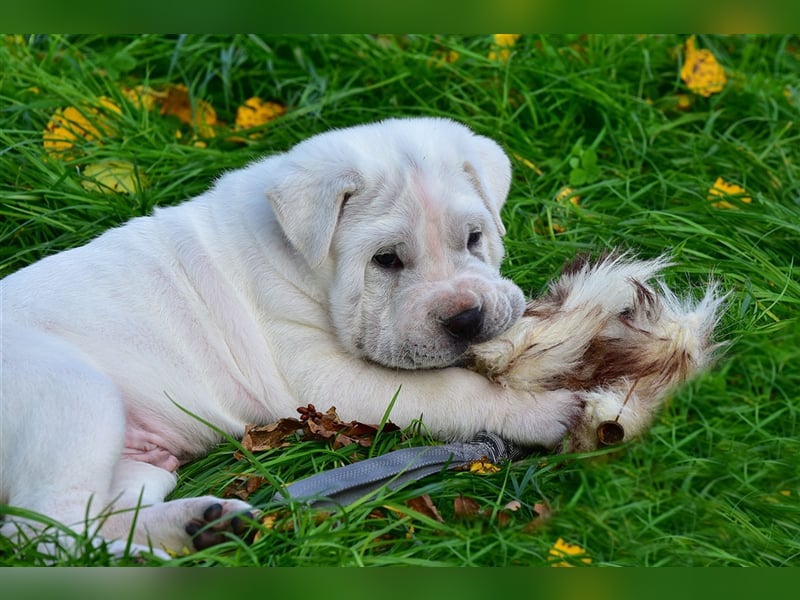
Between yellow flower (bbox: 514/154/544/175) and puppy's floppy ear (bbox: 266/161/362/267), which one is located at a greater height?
puppy's floppy ear (bbox: 266/161/362/267)

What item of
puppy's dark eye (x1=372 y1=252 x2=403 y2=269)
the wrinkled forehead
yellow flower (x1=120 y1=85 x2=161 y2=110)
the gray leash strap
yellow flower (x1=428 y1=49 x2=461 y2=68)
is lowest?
the gray leash strap

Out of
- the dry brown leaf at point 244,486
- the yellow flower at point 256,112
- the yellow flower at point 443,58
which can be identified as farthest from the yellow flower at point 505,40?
the dry brown leaf at point 244,486

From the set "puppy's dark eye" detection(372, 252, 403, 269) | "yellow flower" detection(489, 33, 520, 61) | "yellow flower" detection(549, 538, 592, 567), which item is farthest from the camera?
"yellow flower" detection(489, 33, 520, 61)

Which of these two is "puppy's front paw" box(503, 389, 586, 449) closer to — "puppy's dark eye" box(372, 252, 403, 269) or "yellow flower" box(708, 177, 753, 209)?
"puppy's dark eye" box(372, 252, 403, 269)

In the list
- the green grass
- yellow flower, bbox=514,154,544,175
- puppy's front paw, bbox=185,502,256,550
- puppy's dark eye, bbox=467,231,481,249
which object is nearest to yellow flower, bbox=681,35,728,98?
the green grass

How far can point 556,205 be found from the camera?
21.7 feet

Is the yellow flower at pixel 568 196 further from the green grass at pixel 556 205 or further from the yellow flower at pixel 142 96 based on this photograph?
the yellow flower at pixel 142 96

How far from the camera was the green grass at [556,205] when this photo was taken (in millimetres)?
3879

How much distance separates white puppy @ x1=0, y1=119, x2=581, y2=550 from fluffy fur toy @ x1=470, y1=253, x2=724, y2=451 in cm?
11

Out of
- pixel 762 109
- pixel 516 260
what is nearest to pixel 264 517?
pixel 516 260

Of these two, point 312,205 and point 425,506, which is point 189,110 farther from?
point 425,506

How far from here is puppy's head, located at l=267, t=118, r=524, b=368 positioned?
4.57m

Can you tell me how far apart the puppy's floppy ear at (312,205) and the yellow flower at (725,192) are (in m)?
2.79

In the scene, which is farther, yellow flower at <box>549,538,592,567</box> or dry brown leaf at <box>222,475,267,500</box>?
dry brown leaf at <box>222,475,267,500</box>
